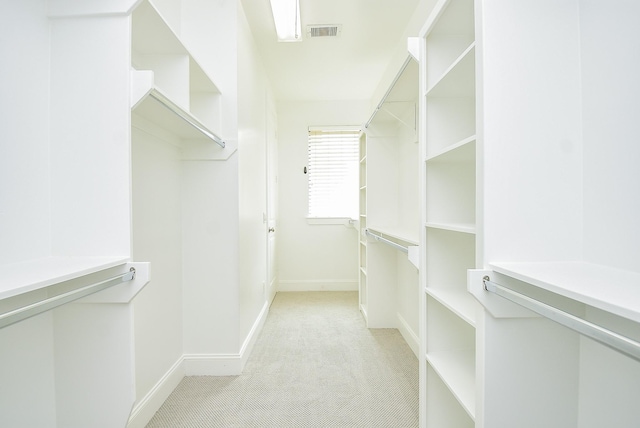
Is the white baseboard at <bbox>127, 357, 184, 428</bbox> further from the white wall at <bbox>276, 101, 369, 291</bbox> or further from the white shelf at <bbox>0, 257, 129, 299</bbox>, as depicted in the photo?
the white wall at <bbox>276, 101, 369, 291</bbox>

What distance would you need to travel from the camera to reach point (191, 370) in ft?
6.74

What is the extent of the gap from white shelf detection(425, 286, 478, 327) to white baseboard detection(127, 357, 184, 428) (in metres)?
1.41

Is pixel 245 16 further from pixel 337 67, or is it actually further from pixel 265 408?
pixel 265 408

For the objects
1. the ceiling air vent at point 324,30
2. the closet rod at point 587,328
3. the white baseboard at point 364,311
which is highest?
the ceiling air vent at point 324,30

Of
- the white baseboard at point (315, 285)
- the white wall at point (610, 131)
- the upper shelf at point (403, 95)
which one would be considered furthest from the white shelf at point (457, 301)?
the white baseboard at point (315, 285)

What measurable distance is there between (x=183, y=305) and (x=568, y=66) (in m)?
2.28

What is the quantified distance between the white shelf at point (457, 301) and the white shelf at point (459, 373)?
0.25 m

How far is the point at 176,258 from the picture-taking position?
196 cm

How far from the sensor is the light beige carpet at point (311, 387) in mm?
1625

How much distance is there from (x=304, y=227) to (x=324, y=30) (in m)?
2.44

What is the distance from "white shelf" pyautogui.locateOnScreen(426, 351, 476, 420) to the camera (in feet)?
3.53

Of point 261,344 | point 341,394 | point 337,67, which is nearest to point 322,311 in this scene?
point 261,344

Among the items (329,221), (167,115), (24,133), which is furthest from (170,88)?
(329,221)

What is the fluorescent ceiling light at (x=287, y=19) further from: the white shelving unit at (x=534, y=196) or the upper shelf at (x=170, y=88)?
the white shelving unit at (x=534, y=196)
